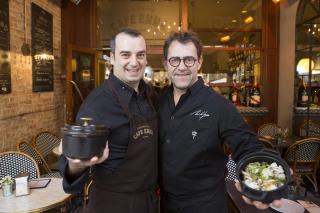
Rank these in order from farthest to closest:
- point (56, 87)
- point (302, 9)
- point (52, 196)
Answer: point (302, 9)
point (56, 87)
point (52, 196)

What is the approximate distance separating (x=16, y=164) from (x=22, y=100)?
107cm

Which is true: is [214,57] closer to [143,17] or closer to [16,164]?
[143,17]

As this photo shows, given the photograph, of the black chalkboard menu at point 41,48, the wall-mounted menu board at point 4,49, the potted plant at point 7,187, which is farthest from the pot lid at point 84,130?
the black chalkboard menu at point 41,48

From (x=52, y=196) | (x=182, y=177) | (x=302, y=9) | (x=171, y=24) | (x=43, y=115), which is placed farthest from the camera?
(x=171, y=24)

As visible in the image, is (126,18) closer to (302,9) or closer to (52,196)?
(302,9)

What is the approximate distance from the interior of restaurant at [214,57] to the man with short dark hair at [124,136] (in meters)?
3.08

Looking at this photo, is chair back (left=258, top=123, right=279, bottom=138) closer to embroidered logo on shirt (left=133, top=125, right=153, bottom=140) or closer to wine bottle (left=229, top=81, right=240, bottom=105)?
wine bottle (left=229, top=81, right=240, bottom=105)

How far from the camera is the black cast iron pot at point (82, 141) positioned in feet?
3.80

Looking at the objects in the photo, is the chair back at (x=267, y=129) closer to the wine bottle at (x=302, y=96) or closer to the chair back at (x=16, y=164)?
the wine bottle at (x=302, y=96)

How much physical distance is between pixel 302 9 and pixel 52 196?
5.28m

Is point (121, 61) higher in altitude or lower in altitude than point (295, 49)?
lower

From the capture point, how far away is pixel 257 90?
6.22m

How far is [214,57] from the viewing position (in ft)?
21.4

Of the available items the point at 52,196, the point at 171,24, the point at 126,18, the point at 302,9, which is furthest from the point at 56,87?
the point at 302,9
